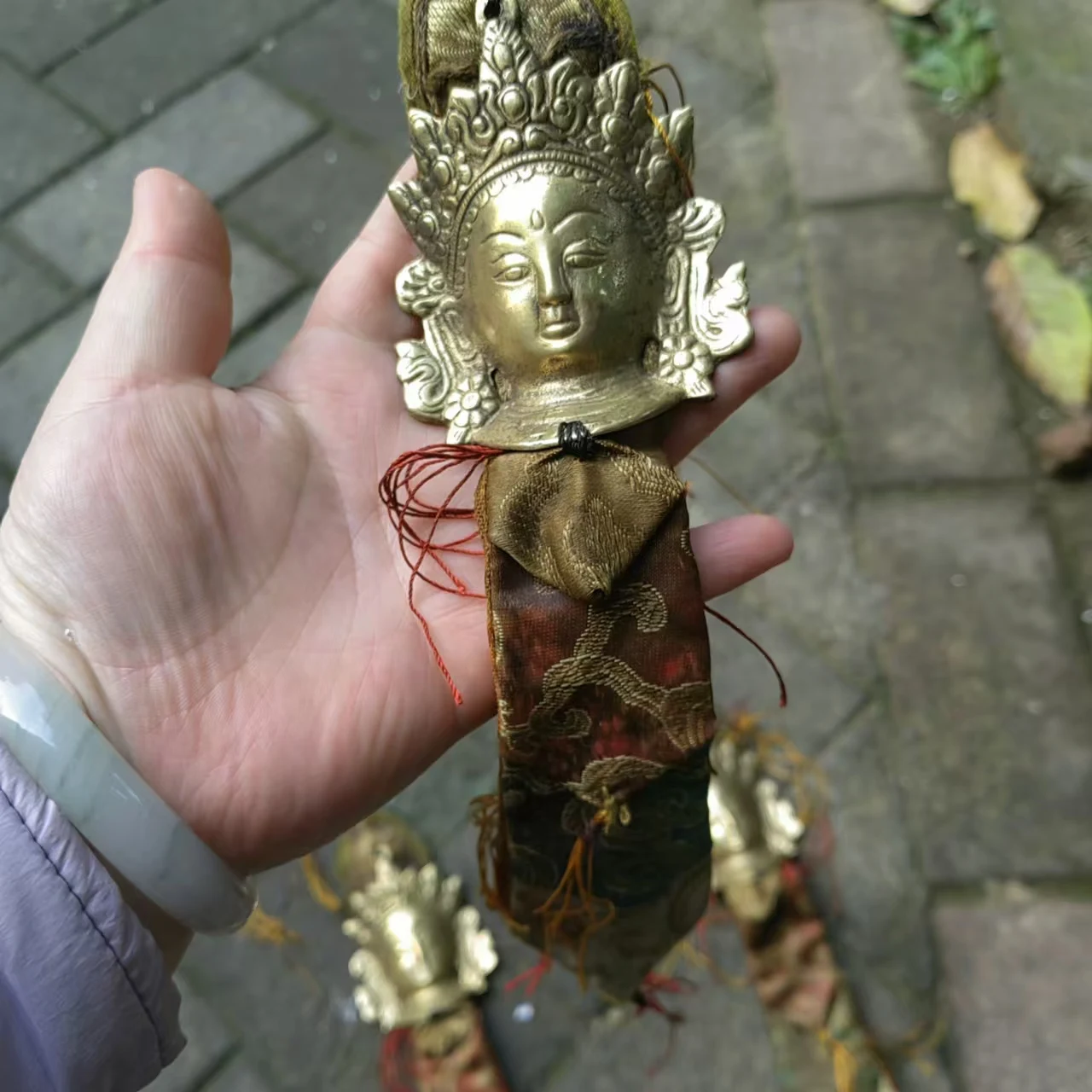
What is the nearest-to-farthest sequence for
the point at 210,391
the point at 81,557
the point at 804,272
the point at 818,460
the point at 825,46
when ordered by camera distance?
the point at 81,557 → the point at 210,391 → the point at 818,460 → the point at 804,272 → the point at 825,46

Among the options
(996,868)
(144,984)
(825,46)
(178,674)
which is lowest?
(996,868)

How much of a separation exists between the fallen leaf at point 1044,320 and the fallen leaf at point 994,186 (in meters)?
0.08

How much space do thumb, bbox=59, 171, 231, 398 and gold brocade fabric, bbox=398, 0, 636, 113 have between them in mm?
324

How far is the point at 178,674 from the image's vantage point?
3.87 feet

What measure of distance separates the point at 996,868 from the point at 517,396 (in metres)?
1.10

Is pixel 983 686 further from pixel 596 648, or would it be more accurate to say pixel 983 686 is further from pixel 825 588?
pixel 596 648

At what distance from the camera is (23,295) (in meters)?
2.34

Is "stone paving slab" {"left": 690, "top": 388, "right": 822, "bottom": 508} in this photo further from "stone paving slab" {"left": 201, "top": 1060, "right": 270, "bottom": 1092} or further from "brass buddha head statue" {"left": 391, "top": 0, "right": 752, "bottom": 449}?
"stone paving slab" {"left": 201, "top": 1060, "right": 270, "bottom": 1092}

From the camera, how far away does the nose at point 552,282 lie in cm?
118

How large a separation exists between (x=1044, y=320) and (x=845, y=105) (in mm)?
754

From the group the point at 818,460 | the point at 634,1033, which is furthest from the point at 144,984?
the point at 818,460

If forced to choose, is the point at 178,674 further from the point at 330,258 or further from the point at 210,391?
the point at 330,258

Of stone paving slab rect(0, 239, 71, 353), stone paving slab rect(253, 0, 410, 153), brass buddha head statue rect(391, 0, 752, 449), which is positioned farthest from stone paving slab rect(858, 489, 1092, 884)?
stone paving slab rect(0, 239, 71, 353)

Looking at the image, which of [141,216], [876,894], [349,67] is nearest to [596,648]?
[141,216]
